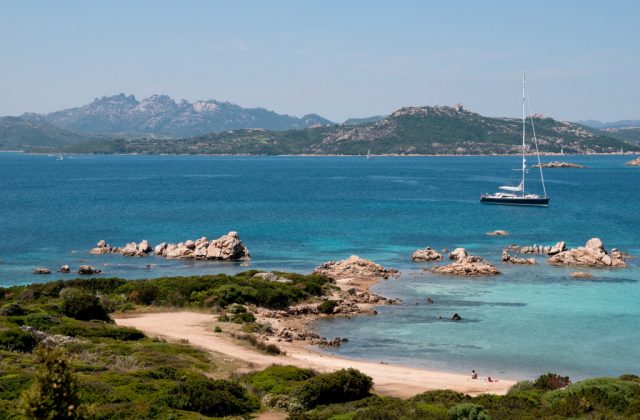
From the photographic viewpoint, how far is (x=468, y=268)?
199 ft

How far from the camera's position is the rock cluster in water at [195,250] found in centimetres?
6894

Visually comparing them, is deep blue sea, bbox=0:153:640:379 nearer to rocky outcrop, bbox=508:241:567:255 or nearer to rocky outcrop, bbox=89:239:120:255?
rocky outcrop, bbox=89:239:120:255

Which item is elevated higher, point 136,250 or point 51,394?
point 51,394

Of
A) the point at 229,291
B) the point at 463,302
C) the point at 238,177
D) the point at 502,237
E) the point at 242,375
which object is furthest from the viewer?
the point at 238,177

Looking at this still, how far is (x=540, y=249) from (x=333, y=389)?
51406 mm

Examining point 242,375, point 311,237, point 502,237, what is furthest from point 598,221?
point 242,375

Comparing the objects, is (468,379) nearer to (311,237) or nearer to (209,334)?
(209,334)

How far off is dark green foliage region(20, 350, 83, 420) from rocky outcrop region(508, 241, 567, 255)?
62065mm

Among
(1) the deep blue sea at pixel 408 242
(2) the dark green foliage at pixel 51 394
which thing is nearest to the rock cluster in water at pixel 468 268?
(1) the deep blue sea at pixel 408 242

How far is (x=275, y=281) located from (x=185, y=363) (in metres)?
23.0

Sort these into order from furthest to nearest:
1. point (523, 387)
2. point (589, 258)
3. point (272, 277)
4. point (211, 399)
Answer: point (589, 258)
point (272, 277)
point (523, 387)
point (211, 399)

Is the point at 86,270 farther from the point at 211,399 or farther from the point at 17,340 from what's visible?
the point at 211,399

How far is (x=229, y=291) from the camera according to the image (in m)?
46.5

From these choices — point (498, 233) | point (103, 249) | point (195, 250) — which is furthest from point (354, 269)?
point (498, 233)
